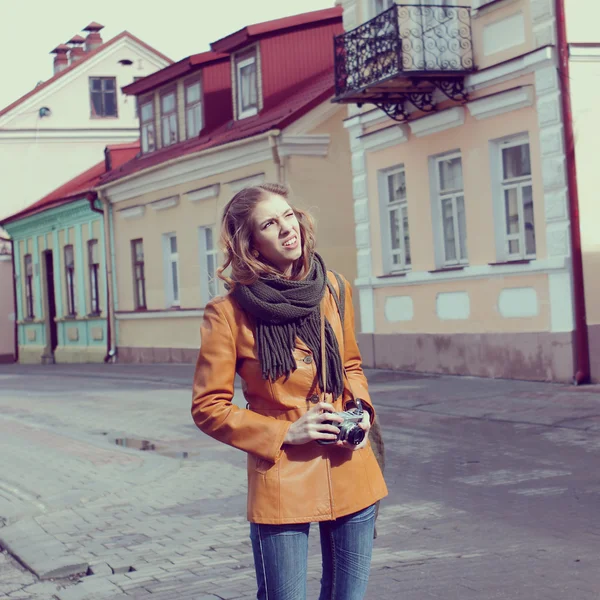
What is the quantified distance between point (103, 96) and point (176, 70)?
46.3 feet

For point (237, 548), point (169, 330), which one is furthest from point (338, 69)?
point (237, 548)

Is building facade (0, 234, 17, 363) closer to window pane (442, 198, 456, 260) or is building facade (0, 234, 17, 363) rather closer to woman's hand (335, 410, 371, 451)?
window pane (442, 198, 456, 260)

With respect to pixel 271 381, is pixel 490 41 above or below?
above

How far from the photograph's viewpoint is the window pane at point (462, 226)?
18.1 meters

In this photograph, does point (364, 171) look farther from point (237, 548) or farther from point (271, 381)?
point (271, 381)

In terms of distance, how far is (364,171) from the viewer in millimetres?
20484

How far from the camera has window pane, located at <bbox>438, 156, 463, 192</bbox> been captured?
59.4ft

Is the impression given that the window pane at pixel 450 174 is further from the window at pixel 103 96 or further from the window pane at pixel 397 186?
the window at pixel 103 96

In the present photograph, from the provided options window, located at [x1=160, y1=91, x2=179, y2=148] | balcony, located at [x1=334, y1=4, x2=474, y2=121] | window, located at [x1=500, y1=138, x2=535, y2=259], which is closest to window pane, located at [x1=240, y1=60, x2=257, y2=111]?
window, located at [x1=160, y1=91, x2=179, y2=148]

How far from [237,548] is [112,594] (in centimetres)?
105

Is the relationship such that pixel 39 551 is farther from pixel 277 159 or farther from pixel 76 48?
pixel 76 48

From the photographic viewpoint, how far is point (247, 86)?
1033 inches

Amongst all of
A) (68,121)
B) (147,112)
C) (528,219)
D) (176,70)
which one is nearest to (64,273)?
(147,112)

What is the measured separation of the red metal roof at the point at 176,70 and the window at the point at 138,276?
383cm
